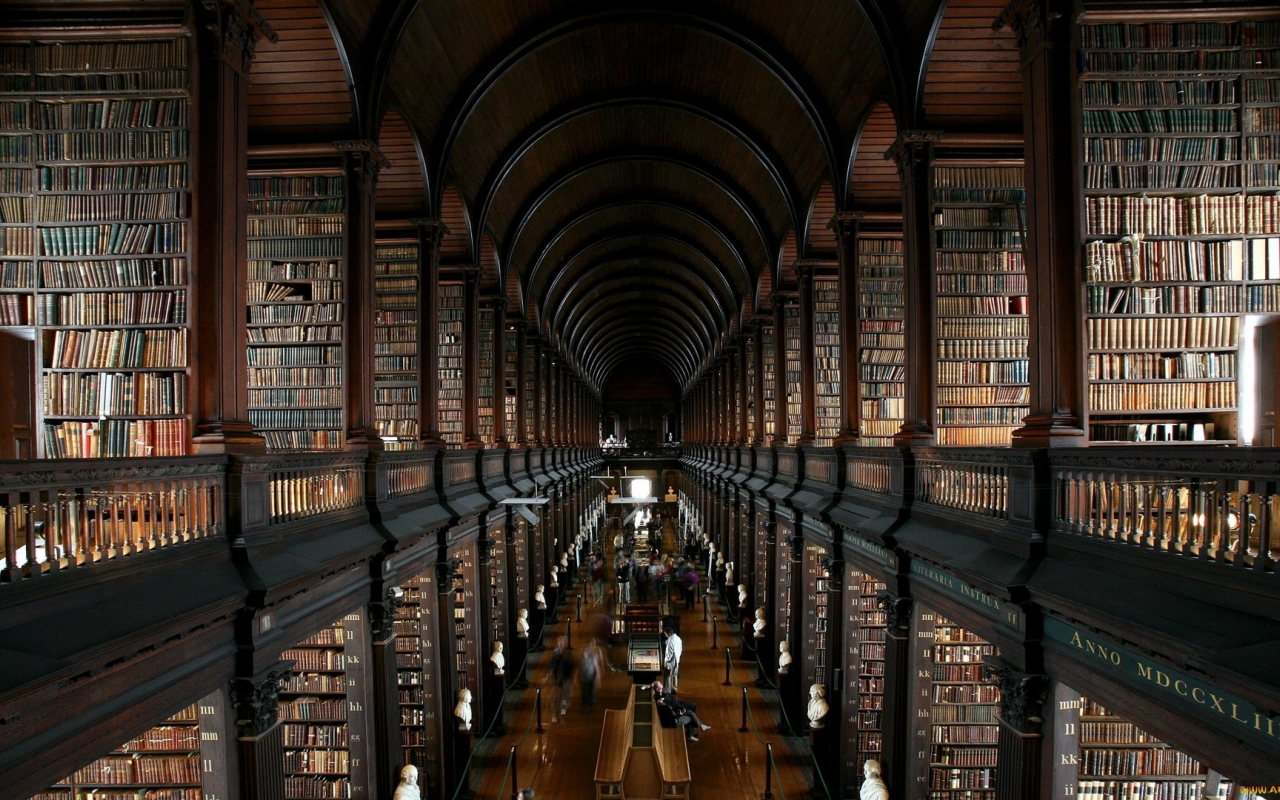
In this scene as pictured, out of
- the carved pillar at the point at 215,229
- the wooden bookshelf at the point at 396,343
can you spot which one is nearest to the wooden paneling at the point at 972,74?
the carved pillar at the point at 215,229

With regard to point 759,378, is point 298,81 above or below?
above

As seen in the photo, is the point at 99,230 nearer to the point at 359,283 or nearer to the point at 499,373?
the point at 359,283

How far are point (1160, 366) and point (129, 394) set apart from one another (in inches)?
300

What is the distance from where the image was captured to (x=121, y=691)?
339cm

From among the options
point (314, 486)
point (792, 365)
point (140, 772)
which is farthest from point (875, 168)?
point (140, 772)

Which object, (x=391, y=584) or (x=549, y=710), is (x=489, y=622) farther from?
(x=391, y=584)

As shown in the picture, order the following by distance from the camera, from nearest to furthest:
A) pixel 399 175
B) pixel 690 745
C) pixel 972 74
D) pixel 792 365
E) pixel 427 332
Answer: pixel 972 74
pixel 399 175
pixel 427 332
pixel 690 745
pixel 792 365

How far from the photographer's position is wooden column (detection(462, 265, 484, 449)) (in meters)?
11.8

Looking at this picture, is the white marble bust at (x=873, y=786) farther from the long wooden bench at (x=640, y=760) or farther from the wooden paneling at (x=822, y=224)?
the wooden paneling at (x=822, y=224)

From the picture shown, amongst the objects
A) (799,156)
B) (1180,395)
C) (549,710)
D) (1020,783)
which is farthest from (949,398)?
(549,710)

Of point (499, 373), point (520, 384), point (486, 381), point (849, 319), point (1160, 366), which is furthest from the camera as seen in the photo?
point (520, 384)

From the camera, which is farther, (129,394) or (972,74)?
(972,74)

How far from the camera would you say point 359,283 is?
7.83 metres

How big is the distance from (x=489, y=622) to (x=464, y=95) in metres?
7.47
